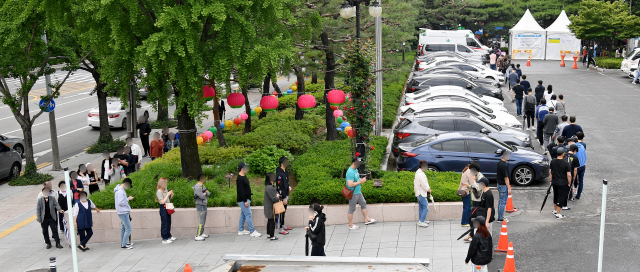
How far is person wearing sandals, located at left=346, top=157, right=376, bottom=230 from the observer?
11945 millimetres

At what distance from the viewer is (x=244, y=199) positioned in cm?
1211

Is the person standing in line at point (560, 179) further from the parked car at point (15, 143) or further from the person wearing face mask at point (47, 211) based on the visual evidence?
the parked car at point (15, 143)

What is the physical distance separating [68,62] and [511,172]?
1484 centimetres

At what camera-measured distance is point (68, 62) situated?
64.6 ft

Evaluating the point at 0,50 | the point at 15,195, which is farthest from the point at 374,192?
the point at 0,50

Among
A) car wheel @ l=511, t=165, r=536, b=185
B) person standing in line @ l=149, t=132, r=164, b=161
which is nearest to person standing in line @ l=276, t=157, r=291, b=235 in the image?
car wheel @ l=511, t=165, r=536, b=185

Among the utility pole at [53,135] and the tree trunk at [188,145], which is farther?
the utility pole at [53,135]

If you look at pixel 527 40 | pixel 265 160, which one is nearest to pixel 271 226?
pixel 265 160

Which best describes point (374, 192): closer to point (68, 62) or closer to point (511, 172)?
point (511, 172)

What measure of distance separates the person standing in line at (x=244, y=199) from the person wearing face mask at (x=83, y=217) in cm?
318

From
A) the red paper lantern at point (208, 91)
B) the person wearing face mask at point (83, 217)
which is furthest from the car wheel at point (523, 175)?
the person wearing face mask at point (83, 217)

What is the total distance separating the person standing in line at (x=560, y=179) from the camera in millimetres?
12359

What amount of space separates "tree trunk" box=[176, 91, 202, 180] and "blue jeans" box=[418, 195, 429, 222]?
6.11 meters

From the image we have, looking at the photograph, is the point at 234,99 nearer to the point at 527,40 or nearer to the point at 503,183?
the point at 503,183
